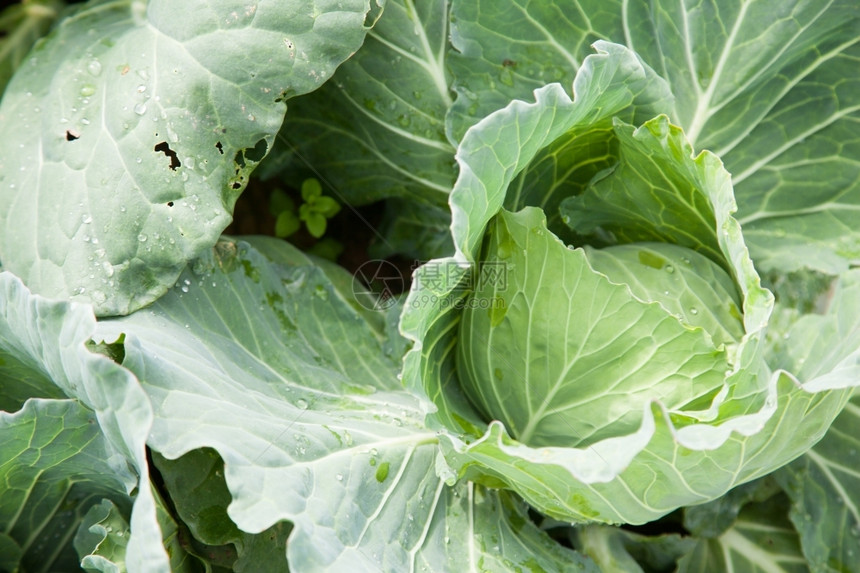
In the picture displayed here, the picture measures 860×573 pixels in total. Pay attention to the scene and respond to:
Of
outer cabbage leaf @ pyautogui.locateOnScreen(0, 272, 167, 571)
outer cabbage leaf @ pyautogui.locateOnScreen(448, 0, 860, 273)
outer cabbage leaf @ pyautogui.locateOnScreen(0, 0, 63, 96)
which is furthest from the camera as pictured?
outer cabbage leaf @ pyautogui.locateOnScreen(0, 0, 63, 96)

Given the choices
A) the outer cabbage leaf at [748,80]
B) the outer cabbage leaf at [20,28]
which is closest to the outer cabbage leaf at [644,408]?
the outer cabbage leaf at [748,80]

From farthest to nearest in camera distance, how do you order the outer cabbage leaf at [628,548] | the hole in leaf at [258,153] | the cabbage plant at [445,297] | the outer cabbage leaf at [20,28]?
the outer cabbage leaf at [20,28]
the outer cabbage leaf at [628,548]
the hole in leaf at [258,153]
the cabbage plant at [445,297]

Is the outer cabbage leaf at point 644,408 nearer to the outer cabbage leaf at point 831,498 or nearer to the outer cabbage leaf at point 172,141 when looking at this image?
→ the outer cabbage leaf at point 172,141

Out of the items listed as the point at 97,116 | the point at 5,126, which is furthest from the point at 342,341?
the point at 5,126

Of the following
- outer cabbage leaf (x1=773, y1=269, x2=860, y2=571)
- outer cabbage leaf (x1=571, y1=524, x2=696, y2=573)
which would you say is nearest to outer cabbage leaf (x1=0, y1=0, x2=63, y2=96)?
outer cabbage leaf (x1=571, y1=524, x2=696, y2=573)

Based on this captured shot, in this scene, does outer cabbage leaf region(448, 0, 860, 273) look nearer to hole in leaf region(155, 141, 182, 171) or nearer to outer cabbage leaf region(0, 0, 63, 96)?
hole in leaf region(155, 141, 182, 171)

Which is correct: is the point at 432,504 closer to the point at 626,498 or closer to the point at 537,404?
the point at 537,404
